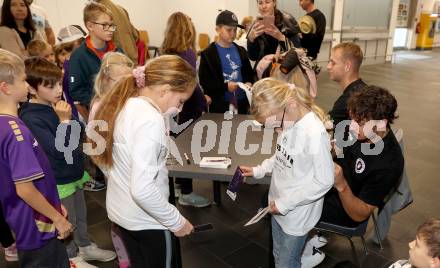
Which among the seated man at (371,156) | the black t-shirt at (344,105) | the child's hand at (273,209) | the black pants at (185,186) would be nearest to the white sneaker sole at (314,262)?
→ the seated man at (371,156)

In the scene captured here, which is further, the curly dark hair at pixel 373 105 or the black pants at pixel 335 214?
the black pants at pixel 335 214

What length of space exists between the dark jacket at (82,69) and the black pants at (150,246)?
1527 mm

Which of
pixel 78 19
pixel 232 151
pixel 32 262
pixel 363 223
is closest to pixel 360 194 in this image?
pixel 363 223

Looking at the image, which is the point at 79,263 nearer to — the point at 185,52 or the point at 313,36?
the point at 185,52

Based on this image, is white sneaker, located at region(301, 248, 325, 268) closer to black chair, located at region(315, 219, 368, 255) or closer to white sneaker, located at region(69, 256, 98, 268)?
black chair, located at region(315, 219, 368, 255)

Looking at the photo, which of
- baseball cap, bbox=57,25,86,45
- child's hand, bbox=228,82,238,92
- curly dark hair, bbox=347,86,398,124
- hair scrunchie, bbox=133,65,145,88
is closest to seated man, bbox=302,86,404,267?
curly dark hair, bbox=347,86,398,124

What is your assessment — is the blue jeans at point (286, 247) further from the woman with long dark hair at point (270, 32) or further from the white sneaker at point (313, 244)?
the woman with long dark hair at point (270, 32)

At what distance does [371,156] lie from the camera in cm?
185

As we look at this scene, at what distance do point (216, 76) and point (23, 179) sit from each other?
1.89m

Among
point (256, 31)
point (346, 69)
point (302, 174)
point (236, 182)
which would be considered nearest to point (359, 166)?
point (302, 174)

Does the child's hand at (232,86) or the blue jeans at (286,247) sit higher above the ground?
the child's hand at (232,86)

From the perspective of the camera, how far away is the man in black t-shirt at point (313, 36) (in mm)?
3901

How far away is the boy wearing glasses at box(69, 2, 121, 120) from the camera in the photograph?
259 centimetres

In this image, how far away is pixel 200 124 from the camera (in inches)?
103
